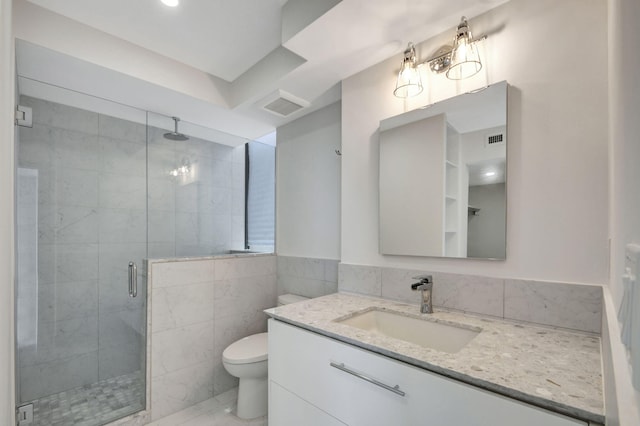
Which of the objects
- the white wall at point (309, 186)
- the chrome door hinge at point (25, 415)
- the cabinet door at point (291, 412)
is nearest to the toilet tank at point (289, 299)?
the white wall at point (309, 186)

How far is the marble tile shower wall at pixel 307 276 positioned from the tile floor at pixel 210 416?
94cm

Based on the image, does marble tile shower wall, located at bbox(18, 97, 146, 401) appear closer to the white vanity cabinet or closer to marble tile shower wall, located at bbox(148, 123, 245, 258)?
marble tile shower wall, located at bbox(148, 123, 245, 258)

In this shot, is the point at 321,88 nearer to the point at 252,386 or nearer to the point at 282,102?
the point at 282,102

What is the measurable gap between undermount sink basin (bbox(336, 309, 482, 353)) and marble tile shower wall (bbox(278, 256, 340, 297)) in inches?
27.9

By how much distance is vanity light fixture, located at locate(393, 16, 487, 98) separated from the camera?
1.35 meters

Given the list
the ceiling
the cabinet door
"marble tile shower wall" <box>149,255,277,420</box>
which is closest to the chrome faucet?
the cabinet door

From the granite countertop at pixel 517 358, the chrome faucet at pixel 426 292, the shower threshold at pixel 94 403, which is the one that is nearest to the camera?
the granite countertop at pixel 517 358

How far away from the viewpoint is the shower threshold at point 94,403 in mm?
1877

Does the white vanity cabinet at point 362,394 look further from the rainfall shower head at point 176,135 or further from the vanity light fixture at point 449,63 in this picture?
the rainfall shower head at point 176,135

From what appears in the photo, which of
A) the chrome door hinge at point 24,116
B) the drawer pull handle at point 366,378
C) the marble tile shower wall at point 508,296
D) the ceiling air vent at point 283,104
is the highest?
the ceiling air vent at point 283,104

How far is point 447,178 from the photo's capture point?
151 centimetres

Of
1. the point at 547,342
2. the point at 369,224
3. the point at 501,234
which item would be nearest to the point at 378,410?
the point at 547,342

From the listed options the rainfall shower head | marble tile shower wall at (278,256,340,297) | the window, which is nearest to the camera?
marble tile shower wall at (278,256,340,297)

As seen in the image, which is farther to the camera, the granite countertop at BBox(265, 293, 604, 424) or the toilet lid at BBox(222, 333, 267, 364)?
the toilet lid at BBox(222, 333, 267, 364)
